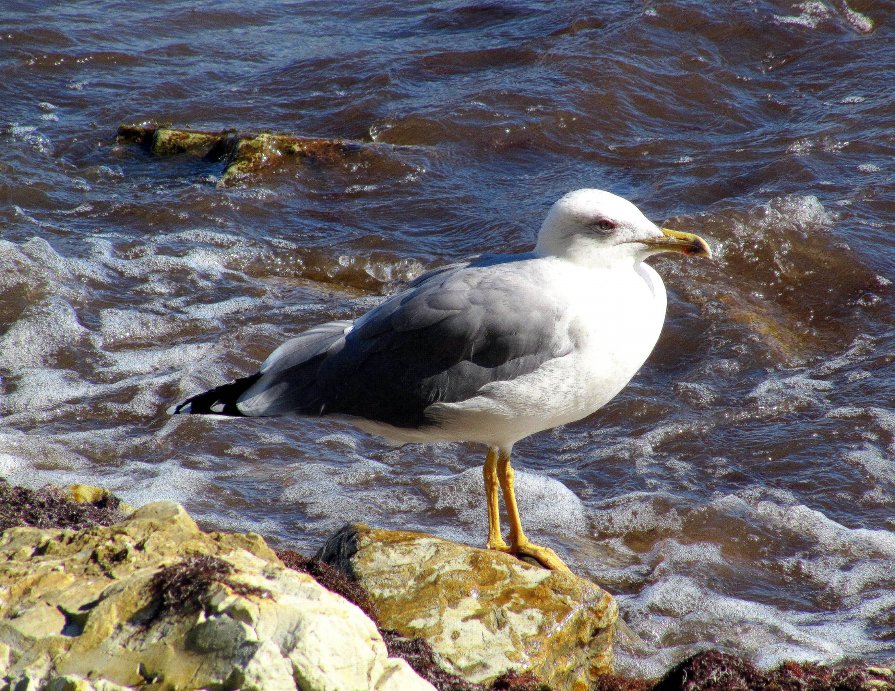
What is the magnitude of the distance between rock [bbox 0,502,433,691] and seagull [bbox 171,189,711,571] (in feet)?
5.50

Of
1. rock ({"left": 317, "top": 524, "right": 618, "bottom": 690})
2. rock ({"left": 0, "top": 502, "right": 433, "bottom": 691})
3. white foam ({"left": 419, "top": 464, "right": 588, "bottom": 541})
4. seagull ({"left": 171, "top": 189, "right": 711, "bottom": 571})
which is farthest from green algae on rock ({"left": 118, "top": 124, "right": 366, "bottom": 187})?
rock ({"left": 0, "top": 502, "right": 433, "bottom": 691})

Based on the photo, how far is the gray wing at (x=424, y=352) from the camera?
13.6ft

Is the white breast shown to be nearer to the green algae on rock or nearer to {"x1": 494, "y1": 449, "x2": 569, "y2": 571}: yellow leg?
{"x1": 494, "y1": 449, "x2": 569, "y2": 571}: yellow leg

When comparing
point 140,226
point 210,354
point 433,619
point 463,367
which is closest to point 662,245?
point 463,367

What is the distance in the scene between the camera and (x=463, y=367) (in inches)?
169

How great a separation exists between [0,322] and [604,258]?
4.80 meters

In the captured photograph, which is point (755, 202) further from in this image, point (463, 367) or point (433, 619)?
point (433, 619)

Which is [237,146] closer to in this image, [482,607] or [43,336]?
[43,336]

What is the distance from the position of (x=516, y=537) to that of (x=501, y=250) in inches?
169

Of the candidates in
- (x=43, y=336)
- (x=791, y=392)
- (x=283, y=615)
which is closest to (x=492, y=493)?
(x=283, y=615)

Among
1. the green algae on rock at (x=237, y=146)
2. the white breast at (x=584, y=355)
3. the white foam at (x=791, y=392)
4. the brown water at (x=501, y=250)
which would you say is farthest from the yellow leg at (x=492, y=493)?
the green algae on rock at (x=237, y=146)

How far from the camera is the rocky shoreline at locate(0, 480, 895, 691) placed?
94.0 inches

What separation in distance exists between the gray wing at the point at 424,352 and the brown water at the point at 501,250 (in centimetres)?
99

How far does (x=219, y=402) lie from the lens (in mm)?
4656
